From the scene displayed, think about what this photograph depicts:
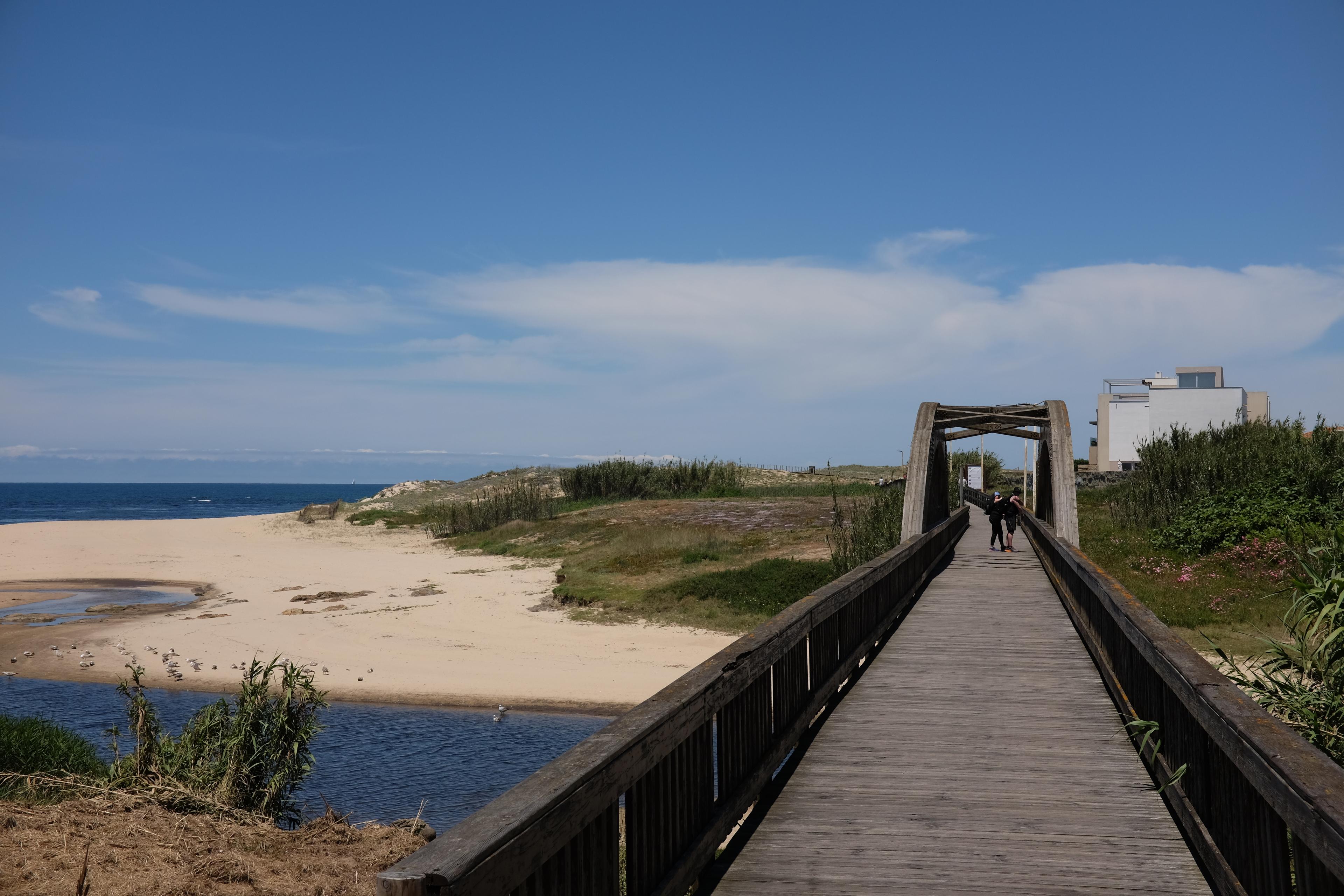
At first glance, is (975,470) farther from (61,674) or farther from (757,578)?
(61,674)

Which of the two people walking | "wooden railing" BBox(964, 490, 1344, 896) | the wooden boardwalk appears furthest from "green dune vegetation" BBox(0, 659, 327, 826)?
the two people walking

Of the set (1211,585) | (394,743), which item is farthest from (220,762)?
(1211,585)

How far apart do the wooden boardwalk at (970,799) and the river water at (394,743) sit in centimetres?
497

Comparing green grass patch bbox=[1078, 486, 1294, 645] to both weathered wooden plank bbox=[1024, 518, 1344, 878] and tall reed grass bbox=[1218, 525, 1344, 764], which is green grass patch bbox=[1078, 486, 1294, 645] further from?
weathered wooden plank bbox=[1024, 518, 1344, 878]

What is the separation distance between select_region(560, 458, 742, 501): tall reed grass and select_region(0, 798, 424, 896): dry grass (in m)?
46.2

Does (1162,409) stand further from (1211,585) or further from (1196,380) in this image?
(1211,585)

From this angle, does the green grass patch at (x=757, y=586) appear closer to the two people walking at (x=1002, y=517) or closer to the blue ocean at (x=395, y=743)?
the two people walking at (x=1002, y=517)

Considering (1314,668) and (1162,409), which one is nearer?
(1314,668)

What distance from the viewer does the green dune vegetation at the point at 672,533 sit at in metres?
23.2

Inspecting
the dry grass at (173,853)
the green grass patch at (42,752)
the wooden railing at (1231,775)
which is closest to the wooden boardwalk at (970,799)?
the wooden railing at (1231,775)

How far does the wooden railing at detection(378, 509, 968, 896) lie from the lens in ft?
7.99

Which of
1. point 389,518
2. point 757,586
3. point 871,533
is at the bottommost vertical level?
point 757,586

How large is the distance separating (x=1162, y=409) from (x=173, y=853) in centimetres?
8419

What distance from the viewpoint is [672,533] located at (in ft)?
111
